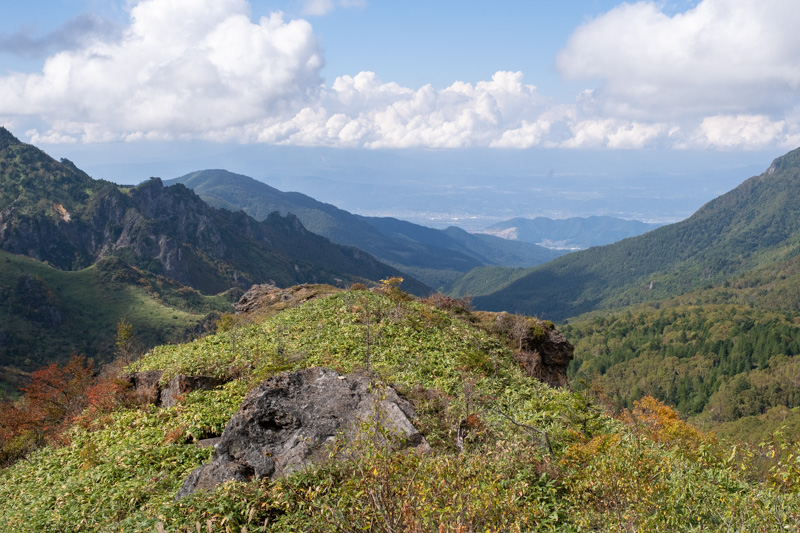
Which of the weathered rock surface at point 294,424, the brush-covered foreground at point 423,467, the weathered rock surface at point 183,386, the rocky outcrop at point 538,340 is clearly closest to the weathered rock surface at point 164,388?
the weathered rock surface at point 183,386

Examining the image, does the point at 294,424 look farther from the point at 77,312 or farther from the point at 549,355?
the point at 77,312

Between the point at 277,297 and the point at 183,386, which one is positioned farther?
the point at 277,297

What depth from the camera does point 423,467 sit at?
7621 mm

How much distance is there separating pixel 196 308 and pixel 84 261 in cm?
7219

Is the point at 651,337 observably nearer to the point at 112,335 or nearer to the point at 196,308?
the point at 196,308

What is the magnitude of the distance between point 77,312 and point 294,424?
13298cm

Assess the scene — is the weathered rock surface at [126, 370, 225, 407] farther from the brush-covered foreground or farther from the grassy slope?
the grassy slope

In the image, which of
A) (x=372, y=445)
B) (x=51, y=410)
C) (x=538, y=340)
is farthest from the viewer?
(x=538, y=340)

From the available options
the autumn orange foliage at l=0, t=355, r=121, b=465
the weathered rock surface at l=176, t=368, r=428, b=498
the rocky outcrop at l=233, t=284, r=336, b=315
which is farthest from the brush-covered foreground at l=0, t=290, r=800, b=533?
the rocky outcrop at l=233, t=284, r=336, b=315

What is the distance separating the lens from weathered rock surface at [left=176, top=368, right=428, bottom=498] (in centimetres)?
1020

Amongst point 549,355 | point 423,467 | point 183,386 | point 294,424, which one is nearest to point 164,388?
Result: point 183,386

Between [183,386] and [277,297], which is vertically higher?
[277,297]

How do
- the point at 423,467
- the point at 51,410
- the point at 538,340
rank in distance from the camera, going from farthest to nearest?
the point at 538,340
the point at 51,410
the point at 423,467

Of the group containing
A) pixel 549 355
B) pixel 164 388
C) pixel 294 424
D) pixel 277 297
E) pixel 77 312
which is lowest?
pixel 77 312
